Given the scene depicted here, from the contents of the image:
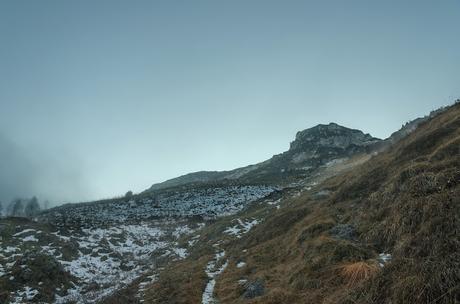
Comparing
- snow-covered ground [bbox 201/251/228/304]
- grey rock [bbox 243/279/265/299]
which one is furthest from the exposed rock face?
grey rock [bbox 243/279/265/299]

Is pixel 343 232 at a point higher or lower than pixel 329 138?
lower

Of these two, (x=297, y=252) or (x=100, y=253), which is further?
(x=100, y=253)

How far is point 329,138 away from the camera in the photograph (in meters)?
144

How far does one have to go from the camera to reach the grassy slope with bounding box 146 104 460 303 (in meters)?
10.6

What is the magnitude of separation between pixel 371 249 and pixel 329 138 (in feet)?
435

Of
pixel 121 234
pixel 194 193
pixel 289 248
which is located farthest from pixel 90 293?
pixel 194 193

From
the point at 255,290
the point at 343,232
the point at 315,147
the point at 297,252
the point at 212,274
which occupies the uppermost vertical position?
the point at 315,147

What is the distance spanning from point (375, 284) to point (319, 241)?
722 centimetres

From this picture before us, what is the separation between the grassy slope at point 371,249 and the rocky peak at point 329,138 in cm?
10876

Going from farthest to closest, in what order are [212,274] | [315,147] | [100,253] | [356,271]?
[315,147], [100,253], [212,274], [356,271]

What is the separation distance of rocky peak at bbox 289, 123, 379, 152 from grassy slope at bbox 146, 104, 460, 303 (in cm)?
10876

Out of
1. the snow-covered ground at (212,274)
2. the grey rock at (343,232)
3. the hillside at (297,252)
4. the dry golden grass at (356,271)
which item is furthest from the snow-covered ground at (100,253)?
the dry golden grass at (356,271)

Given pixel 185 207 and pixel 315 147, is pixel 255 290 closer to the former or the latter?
pixel 185 207

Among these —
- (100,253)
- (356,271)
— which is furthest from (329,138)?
(356,271)
